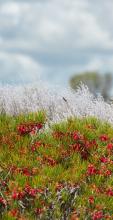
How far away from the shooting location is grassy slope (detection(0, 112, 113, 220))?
678 cm

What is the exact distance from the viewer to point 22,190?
22.7 feet

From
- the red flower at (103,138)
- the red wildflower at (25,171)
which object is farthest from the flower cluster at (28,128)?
the red wildflower at (25,171)

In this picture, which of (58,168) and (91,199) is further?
(58,168)

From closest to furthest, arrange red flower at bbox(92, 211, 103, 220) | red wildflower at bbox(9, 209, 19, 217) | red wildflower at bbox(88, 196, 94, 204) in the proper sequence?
red wildflower at bbox(9, 209, 19, 217) < red flower at bbox(92, 211, 103, 220) < red wildflower at bbox(88, 196, 94, 204)

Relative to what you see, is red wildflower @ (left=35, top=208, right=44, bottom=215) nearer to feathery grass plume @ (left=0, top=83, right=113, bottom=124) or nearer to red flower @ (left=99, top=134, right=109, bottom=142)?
red flower @ (left=99, top=134, right=109, bottom=142)

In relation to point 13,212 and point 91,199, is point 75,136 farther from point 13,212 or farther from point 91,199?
point 13,212

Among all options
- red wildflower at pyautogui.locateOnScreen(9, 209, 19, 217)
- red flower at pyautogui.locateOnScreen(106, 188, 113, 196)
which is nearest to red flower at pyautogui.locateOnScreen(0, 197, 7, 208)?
red wildflower at pyautogui.locateOnScreen(9, 209, 19, 217)

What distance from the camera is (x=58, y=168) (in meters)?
7.70

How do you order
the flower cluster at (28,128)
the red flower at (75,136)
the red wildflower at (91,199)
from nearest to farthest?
the red wildflower at (91,199) → the red flower at (75,136) → the flower cluster at (28,128)

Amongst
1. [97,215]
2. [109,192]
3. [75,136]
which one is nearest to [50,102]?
[75,136]

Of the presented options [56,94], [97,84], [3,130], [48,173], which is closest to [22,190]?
[48,173]

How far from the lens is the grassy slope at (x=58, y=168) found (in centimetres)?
678

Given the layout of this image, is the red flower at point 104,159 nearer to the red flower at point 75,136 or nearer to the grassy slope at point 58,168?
the grassy slope at point 58,168

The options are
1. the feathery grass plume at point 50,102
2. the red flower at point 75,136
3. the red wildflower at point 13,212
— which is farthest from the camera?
the feathery grass plume at point 50,102
